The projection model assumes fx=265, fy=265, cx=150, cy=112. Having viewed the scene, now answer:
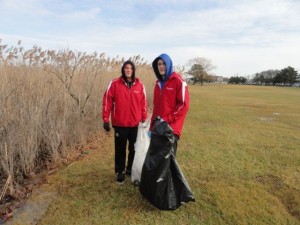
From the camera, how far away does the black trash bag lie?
3213 millimetres

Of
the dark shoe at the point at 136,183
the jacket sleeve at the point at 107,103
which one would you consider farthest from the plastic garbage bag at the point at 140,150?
the jacket sleeve at the point at 107,103

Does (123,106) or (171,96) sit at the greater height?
(171,96)

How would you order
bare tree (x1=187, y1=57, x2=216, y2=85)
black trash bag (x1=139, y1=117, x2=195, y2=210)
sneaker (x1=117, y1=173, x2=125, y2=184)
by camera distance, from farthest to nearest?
bare tree (x1=187, y1=57, x2=216, y2=85)
sneaker (x1=117, y1=173, x2=125, y2=184)
black trash bag (x1=139, y1=117, x2=195, y2=210)

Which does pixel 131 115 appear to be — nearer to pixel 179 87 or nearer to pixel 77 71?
pixel 179 87

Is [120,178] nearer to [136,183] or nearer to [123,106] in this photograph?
[136,183]

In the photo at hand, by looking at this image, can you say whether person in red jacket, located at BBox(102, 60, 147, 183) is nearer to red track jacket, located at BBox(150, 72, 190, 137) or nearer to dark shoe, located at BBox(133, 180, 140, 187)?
dark shoe, located at BBox(133, 180, 140, 187)

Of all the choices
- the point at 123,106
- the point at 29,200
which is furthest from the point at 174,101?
the point at 29,200

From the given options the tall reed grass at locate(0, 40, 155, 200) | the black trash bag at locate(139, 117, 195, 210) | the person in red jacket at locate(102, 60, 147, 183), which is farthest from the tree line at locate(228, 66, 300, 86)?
the black trash bag at locate(139, 117, 195, 210)

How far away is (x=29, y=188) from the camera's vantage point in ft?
13.2

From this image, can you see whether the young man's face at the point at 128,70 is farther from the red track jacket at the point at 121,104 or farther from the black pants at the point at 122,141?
the black pants at the point at 122,141

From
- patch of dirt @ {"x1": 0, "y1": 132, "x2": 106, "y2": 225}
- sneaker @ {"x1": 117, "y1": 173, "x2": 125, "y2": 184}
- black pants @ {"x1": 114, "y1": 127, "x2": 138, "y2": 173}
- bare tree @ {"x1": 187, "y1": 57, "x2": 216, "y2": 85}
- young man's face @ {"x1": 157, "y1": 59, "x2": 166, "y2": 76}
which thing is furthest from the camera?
bare tree @ {"x1": 187, "y1": 57, "x2": 216, "y2": 85}

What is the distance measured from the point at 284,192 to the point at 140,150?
2286mm

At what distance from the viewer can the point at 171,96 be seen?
3.47 m

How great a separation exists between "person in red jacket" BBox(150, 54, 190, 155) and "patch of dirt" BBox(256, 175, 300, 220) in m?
1.77
